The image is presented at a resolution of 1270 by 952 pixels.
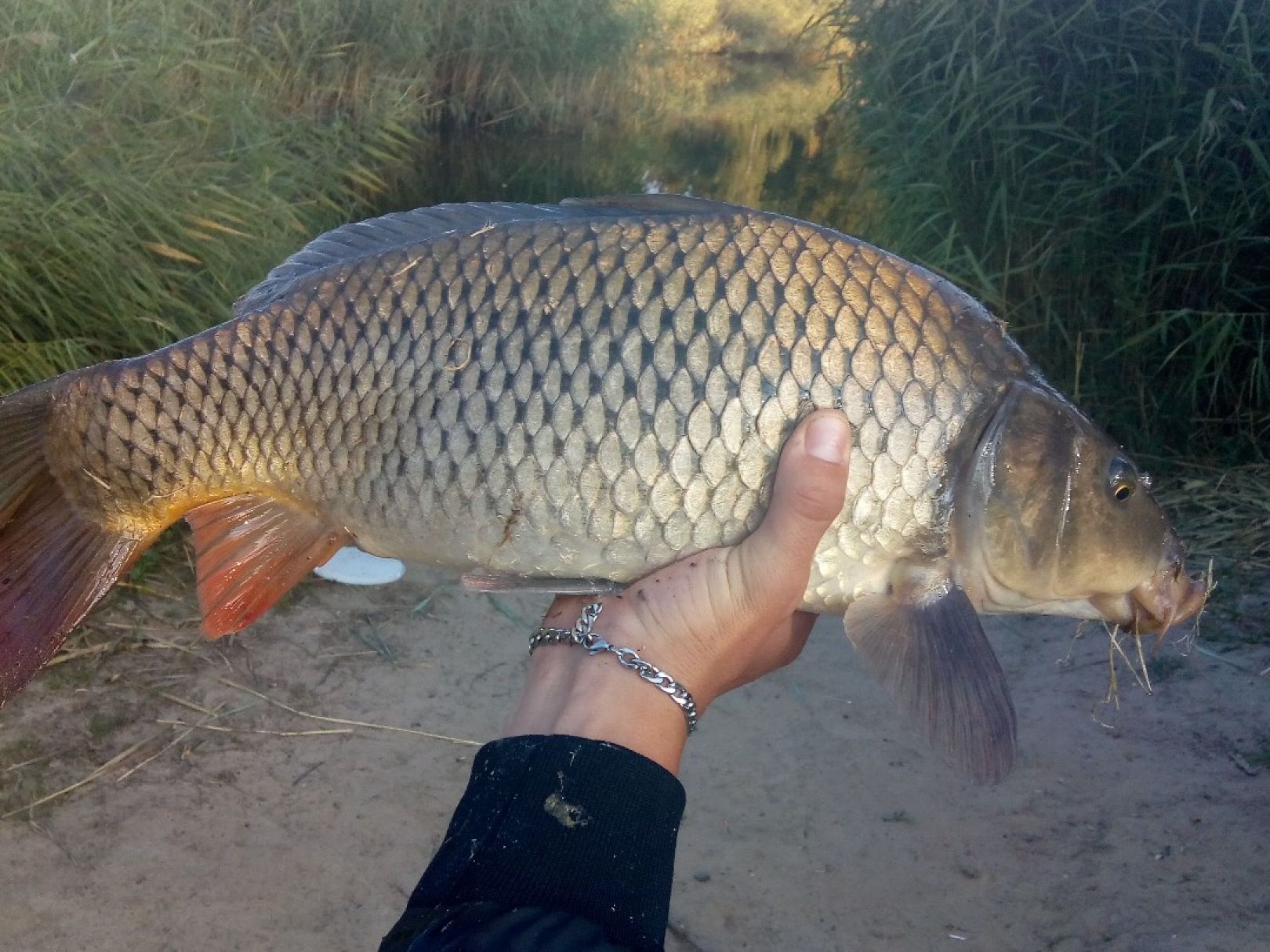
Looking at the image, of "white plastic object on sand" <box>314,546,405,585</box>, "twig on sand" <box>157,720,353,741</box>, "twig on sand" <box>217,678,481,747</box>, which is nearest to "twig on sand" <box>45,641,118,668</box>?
"twig on sand" <box>157,720,353,741</box>

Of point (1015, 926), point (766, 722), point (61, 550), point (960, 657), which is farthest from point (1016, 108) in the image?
point (61, 550)

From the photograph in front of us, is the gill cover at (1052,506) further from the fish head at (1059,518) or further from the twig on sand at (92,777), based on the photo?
the twig on sand at (92,777)

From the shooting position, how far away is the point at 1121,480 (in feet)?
A: 4.42

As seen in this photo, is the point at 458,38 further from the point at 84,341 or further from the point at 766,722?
the point at 766,722

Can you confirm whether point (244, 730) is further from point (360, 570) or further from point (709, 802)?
point (709, 802)

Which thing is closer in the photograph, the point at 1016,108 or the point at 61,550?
the point at 61,550

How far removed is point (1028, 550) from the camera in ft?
4.47

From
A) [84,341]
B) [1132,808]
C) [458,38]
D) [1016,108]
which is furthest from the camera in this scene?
[458,38]

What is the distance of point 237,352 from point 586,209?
485 millimetres

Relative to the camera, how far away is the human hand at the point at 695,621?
1.26 m

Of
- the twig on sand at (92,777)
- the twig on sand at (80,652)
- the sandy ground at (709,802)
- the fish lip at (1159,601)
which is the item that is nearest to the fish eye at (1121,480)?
the fish lip at (1159,601)

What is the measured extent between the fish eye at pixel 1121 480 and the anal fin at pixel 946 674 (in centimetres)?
22

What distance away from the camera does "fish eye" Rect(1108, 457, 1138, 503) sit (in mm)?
1347

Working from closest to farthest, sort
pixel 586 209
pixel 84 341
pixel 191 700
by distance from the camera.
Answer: pixel 586 209 < pixel 191 700 < pixel 84 341
